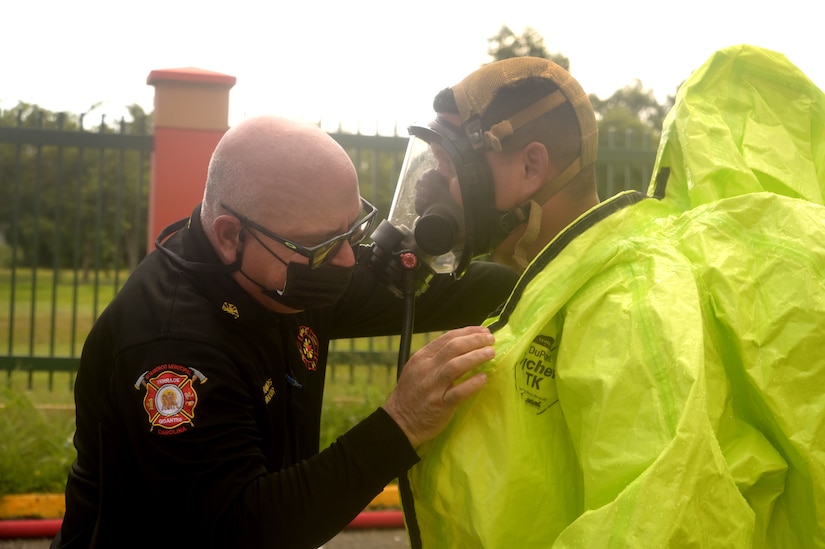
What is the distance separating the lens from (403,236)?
2211mm

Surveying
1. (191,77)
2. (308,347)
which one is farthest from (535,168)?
(191,77)

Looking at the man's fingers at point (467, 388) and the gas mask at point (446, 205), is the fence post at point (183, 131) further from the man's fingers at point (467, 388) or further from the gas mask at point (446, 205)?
the man's fingers at point (467, 388)

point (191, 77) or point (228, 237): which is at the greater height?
point (191, 77)

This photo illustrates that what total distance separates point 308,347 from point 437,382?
75cm

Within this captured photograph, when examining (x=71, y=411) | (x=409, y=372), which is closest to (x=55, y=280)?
(x=71, y=411)

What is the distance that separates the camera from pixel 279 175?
2064 millimetres

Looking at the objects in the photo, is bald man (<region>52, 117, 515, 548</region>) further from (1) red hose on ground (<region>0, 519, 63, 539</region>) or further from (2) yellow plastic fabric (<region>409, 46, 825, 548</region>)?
(1) red hose on ground (<region>0, 519, 63, 539</region>)

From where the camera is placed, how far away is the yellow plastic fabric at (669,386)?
4.63 ft

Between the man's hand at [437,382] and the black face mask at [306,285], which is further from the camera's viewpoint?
the black face mask at [306,285]

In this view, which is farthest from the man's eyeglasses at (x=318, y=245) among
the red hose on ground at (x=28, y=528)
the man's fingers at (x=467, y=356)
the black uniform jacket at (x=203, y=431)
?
the red hose on ground at (x=28, y=528)

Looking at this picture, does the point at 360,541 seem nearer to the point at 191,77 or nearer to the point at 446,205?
the point at 446,205

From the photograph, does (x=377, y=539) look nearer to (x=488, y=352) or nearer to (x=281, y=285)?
(x=281, y=285)

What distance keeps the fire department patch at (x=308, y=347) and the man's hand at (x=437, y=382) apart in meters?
0.54

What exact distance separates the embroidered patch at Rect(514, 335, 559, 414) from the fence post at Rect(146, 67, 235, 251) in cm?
431
